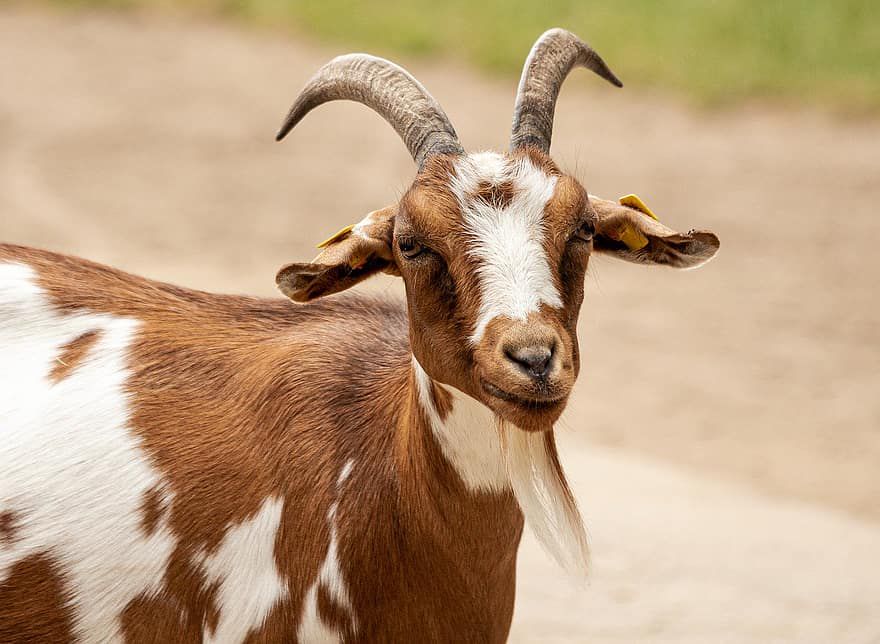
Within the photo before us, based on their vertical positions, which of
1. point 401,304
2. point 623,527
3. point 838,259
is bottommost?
point 838,259

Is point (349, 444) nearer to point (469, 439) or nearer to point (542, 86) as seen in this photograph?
point (469, 439)

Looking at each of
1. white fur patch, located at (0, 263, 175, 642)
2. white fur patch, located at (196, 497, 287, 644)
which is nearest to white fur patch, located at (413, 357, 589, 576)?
white fur patch, located at (196, 497, 287, 644)

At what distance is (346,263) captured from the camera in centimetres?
381

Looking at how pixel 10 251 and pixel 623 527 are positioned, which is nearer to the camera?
pixel 10 251

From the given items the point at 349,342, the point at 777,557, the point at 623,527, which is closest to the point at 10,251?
the point at 349,342

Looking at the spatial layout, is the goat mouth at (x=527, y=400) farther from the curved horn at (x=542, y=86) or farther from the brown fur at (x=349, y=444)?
the curved horn at (x=542, y=86)

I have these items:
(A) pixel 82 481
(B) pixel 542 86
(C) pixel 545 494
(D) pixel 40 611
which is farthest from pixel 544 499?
(D) pixel 40 611

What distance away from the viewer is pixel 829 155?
13742 mm

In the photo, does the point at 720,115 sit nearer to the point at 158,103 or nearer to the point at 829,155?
the point at 829,155

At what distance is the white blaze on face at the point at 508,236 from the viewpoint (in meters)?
3.50

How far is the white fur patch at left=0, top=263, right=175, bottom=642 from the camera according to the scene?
4.06 meters

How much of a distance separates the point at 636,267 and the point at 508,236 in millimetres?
8574

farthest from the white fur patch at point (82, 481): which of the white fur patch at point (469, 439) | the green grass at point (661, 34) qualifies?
the green grass at point (661, 34)

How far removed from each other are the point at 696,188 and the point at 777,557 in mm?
7138
